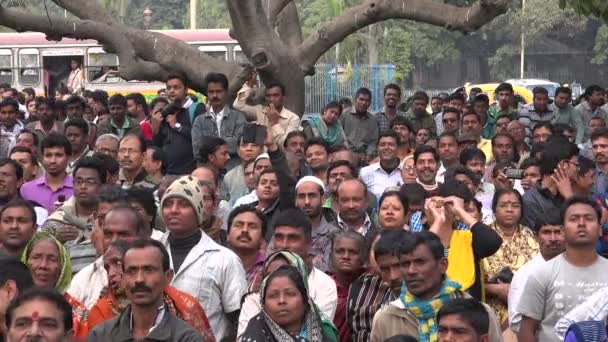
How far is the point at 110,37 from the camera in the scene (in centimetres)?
1484

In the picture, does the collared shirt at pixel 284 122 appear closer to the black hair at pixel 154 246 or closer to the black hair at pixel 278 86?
the black hair at pixel 278 86

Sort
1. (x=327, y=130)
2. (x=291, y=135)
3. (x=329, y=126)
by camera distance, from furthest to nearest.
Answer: (x=329, y=126) → (x=327, y=130) → (x=291, y=135)

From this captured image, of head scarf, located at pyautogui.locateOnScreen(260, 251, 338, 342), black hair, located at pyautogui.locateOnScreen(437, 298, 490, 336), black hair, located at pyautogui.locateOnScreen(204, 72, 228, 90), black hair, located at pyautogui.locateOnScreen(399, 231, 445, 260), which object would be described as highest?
black hair, located at pyautogui.locateOnScreen(204, 72, 228, 90)

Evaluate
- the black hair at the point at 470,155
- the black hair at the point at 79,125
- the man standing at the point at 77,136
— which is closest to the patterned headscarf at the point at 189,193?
the black hair at the point at 470,155

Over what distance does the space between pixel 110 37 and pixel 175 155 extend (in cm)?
228

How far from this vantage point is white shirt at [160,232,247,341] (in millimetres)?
7566

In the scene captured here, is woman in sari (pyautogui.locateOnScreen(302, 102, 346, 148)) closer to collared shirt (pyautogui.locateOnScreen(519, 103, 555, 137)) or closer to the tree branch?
the tree branch

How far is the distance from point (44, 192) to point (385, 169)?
3.20 metres

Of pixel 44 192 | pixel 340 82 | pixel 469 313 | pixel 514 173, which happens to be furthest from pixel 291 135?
pixel 340 82

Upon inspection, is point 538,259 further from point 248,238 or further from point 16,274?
point 16,274

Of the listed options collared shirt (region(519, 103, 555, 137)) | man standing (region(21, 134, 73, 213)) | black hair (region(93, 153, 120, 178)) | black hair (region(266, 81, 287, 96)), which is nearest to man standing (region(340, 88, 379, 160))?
collared shirt (region(519, 103, 555, 137))

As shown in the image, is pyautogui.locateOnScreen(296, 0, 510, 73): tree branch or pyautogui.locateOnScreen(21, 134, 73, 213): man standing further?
pyautogui.locateOnScreen(296, 0, 510, 73): tree branch

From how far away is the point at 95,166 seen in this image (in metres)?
9.91

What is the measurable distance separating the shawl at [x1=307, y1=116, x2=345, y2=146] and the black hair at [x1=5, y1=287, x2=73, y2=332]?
957cm
